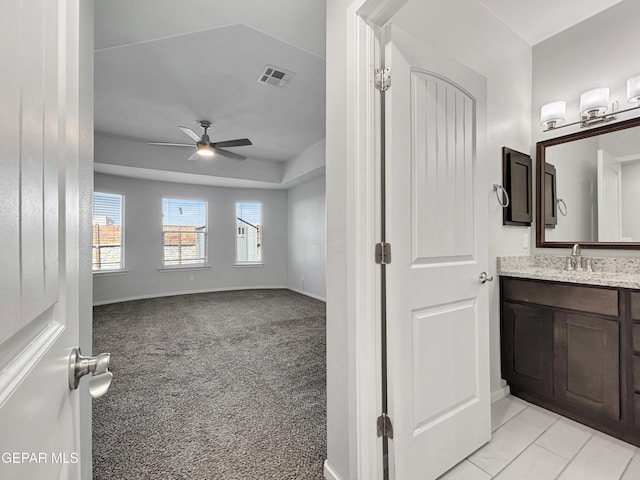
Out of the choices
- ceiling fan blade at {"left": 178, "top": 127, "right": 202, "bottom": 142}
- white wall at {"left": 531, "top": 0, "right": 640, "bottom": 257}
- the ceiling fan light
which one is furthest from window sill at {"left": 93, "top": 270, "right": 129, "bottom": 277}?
white wall at {"left": 531, "top": 0, "right": 640, "bottom": 257}

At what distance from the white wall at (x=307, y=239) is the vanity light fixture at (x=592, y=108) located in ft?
12.7

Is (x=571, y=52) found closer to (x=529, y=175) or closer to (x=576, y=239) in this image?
(x=529, y=175)

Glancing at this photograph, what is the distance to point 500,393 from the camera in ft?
7.06

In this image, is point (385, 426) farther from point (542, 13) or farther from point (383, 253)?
point (542, 13)

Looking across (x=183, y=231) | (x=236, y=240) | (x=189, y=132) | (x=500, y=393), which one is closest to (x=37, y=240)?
(x=500, y=393)

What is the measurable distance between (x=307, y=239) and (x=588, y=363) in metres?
5.00

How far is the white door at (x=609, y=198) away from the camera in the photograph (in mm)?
1999

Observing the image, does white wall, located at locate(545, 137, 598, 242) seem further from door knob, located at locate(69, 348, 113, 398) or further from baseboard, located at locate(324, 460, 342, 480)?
door knob, located at locate(69, 348, 113, 398)

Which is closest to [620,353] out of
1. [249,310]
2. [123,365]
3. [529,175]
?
[529,175]

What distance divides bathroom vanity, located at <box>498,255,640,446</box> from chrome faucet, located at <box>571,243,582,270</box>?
0.09 m

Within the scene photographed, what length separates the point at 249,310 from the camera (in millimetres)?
4809

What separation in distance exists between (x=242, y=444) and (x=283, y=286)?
5.50 meters

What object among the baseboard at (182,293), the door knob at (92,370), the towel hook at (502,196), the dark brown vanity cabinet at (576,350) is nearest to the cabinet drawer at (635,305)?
the dark brown vanity cabinet at (576,350)

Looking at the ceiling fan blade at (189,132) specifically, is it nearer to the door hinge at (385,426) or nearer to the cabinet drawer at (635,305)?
the door hinge at (385,426)
